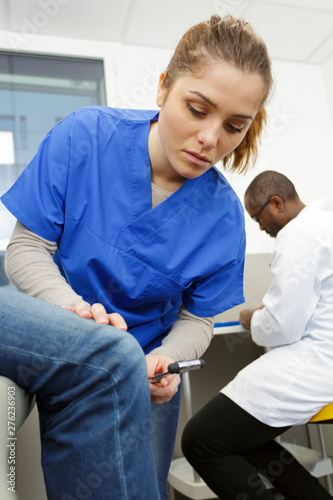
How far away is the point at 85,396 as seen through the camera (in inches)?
17.2

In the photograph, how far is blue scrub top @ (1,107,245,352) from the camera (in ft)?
2.48

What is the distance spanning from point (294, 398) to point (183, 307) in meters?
0.49

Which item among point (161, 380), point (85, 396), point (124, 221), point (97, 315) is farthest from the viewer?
point (124, 221)

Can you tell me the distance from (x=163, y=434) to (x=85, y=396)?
470 millimetres

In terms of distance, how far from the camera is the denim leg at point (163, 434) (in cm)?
83

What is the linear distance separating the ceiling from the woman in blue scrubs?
66.0 inches

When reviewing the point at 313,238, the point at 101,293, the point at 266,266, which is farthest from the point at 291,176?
the point at 101,293

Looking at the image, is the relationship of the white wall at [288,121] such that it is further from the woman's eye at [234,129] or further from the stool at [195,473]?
the woman's eye at [234,129]

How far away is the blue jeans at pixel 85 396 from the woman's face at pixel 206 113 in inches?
15.4

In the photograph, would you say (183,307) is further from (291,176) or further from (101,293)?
(291,176)

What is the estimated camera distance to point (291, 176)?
2.65m

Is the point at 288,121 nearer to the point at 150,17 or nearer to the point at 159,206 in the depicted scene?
the point at 150,17

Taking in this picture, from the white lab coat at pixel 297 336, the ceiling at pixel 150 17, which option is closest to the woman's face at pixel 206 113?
the white lab coat at pixel 297 336

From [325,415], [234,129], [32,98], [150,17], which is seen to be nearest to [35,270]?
[234,129]
